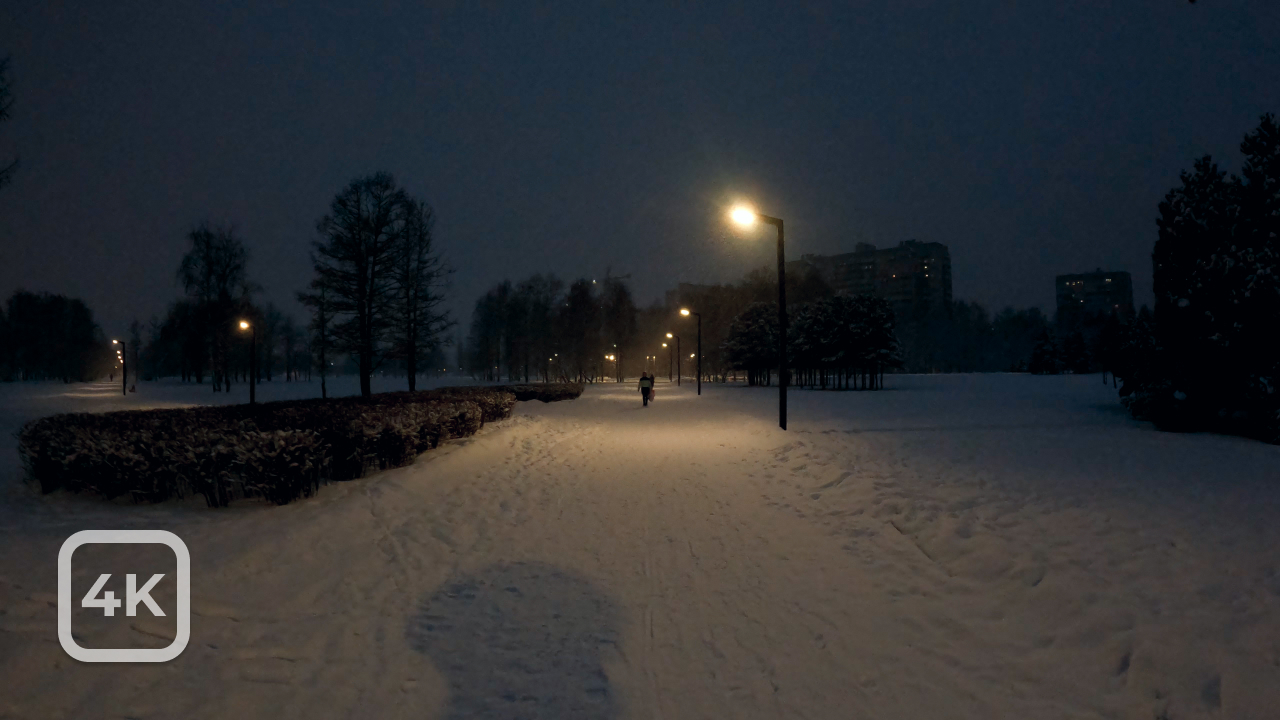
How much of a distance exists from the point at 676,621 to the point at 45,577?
5649 mm

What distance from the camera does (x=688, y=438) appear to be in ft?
52.7

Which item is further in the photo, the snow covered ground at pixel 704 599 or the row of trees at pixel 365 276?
the row of trees at pixel 365 276

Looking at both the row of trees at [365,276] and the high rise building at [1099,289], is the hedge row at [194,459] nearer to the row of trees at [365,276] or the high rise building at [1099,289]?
the row of trees at [365,276]

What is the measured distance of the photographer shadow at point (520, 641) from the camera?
3.69 metres

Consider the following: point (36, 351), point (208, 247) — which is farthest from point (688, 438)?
A: point (36, 351)

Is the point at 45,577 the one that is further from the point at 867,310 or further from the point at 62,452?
the point at 867,310

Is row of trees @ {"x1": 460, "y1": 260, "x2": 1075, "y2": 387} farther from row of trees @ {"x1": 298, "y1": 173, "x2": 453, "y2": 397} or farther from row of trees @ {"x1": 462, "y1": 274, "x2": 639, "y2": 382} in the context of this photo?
row of trees @ {"x1": 298, "y1": 173, "x2": 453, "y2": 397}

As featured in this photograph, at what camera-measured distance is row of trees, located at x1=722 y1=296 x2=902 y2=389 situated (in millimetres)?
45625

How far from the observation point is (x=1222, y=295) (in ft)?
46.2

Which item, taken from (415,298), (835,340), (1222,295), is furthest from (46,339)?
(1222,295)

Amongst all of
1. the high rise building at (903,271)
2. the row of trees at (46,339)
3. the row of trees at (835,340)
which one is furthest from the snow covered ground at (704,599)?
the high rise building at (903,271)

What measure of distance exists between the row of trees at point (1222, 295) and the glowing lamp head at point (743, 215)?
11.3m

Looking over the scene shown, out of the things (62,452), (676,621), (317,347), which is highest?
(317,347)

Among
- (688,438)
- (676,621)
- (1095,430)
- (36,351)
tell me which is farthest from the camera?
(36,351)
